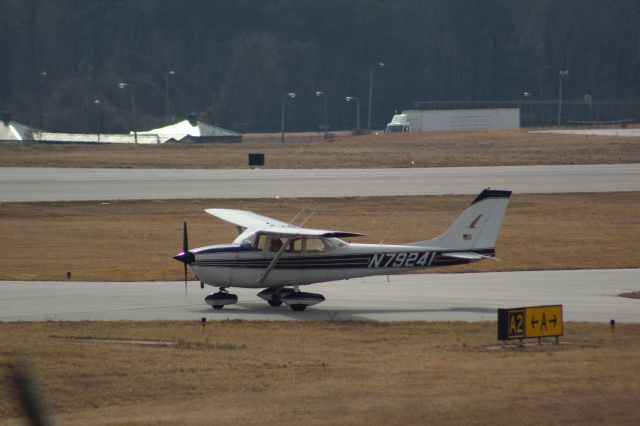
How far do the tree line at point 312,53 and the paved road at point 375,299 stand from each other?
13116cm

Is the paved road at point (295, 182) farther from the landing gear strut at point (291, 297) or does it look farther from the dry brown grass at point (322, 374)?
the dry brown grass at point (322, 374)

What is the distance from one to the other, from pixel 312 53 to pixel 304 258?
489 ft

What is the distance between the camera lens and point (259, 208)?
51.4m

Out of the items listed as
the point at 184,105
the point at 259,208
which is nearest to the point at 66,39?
the point at 184,105

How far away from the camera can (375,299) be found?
2836 centimetres

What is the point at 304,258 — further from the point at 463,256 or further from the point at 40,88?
the point at 40,88

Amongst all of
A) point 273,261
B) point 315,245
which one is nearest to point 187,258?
point 273,261

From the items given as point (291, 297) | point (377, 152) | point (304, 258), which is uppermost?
point (377, 152)

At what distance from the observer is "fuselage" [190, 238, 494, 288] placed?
26.2m

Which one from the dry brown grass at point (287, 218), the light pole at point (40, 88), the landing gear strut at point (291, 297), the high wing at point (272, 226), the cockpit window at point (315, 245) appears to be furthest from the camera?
the light pole at point (40, 88)

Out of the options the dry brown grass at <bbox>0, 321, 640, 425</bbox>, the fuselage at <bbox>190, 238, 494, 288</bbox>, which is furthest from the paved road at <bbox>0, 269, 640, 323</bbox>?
the dry brown grass at <bbox>0, 321, 640, 425</bbox>

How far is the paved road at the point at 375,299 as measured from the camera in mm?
25516

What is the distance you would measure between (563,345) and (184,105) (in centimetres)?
14999

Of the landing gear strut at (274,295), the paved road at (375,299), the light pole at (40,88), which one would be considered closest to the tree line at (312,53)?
the light pole at (40,88)
